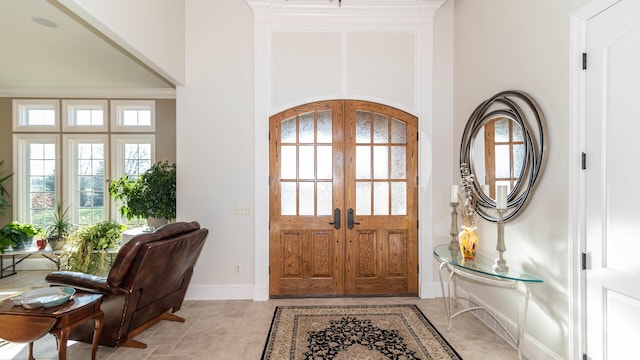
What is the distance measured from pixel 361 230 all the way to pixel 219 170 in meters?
1.88

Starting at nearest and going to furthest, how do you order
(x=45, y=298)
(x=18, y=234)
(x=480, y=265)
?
(x=45, y=298), (x=480, y=265), (x=18, y=234)

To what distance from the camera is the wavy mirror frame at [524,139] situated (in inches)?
91.7

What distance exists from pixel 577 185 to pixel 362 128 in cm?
219

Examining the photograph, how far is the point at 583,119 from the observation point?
2006mm

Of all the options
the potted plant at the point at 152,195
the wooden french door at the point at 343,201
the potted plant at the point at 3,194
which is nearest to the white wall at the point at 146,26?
the potted plant at the point at 152,195

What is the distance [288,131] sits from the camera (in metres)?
3.72

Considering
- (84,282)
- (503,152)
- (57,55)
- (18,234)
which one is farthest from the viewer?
(18,234)

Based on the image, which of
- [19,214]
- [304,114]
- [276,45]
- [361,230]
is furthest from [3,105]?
[361,230]

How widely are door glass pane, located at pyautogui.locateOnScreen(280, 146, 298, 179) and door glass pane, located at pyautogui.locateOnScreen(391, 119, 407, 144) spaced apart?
124cm

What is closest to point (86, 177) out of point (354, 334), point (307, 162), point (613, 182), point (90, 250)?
point (90, 250)

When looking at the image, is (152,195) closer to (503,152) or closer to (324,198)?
(324,198)

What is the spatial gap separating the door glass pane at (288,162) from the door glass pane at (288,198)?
0.11 meters

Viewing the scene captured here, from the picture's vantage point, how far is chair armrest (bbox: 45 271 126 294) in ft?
7.66

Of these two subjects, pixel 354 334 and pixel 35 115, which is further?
pixel 35 115
